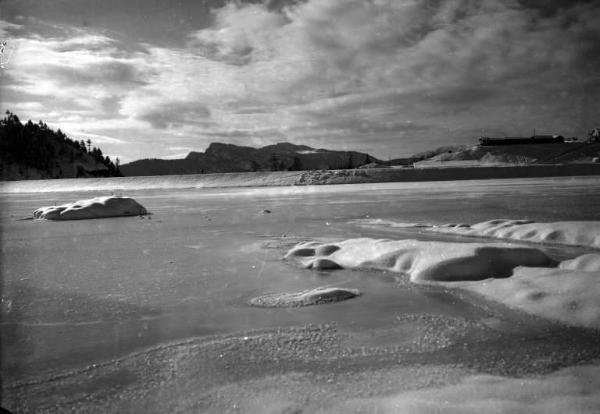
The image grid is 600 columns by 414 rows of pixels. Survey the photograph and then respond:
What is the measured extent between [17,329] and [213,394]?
65.0 inches

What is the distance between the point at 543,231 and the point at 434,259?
2.80 metres

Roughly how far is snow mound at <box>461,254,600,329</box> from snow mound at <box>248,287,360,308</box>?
1036 mm

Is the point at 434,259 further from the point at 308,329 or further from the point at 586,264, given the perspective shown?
the point at 308,329

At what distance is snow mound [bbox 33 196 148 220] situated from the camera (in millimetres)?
10328

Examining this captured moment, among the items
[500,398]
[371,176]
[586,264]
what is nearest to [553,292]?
[586,264]

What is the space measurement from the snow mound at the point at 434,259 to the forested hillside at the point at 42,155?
87317 mm

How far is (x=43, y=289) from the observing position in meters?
3.52

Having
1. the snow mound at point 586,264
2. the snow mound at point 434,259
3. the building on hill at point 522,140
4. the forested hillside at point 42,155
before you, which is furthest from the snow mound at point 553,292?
the forested hillside at point 42,155

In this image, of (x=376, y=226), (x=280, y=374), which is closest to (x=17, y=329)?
(x=280, y=374)

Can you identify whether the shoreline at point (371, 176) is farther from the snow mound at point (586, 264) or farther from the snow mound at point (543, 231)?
the snow mound at point (586, 264)

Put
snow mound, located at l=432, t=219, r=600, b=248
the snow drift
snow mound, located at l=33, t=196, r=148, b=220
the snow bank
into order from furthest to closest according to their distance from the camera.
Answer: snow mound, located at l=33, t=196, r=148, b=220
snow mound, located at l=432, t=219, r=600, b=248
the snow drift
the snow bank

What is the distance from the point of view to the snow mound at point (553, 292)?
8.18 feet

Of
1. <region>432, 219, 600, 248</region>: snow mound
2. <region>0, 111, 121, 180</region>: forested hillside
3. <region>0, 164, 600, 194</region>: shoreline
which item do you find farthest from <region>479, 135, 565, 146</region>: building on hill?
<region>0, 111, 121, 180</region>: forested hillside

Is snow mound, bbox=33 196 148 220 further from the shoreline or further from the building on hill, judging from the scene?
the building on hill
